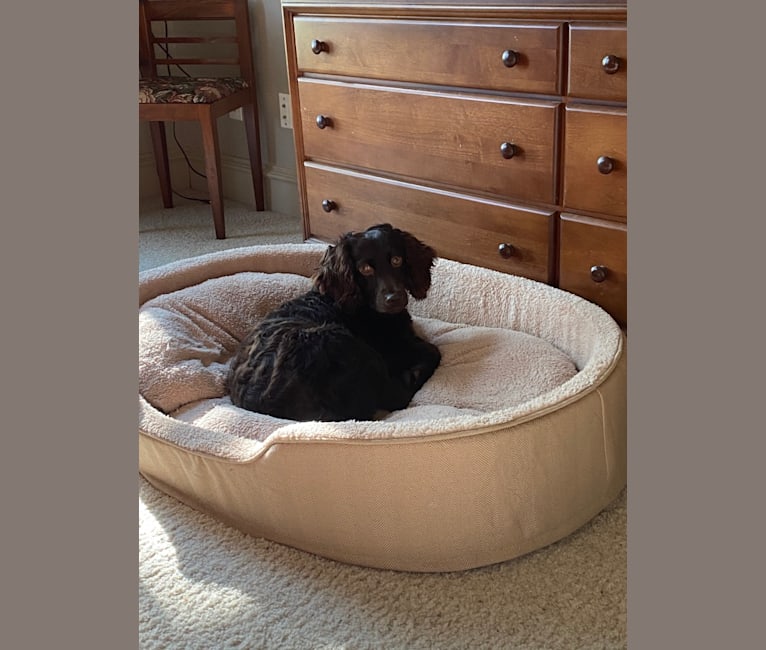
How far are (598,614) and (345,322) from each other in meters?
1.07

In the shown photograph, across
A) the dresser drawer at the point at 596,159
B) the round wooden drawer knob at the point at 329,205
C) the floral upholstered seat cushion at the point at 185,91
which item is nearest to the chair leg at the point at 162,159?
the floral upholstered seat cushion at the point at 185,91

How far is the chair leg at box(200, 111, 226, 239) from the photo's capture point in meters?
3.66

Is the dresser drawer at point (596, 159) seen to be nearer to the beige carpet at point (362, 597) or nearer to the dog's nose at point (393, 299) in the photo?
the dog's nose at point (393, 299)

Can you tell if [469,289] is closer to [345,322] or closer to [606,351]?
[345,322]

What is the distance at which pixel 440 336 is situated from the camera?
8.71ft

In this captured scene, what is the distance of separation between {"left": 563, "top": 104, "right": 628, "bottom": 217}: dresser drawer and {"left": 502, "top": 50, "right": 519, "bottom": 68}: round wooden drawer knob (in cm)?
20

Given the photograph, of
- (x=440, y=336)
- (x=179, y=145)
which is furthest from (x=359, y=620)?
(x=179, y=145)

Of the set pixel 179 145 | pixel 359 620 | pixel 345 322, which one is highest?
pixel 179 145

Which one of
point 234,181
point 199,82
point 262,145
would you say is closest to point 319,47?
point 199,82

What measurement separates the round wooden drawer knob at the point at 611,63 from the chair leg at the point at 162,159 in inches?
99.8

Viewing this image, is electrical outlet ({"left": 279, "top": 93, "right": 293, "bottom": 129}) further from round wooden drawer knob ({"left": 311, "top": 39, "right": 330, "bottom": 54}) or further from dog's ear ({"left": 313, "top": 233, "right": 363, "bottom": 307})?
dog's ear ({"left": 313, "top": 233, "right": 363, "bottom": 307})

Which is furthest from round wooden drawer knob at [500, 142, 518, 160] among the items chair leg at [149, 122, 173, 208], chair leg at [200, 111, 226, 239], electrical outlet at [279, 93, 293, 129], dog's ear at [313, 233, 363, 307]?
chair leg at [149, 122, 173, 208]

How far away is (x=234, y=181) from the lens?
4.48m

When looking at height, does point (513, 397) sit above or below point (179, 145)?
below
